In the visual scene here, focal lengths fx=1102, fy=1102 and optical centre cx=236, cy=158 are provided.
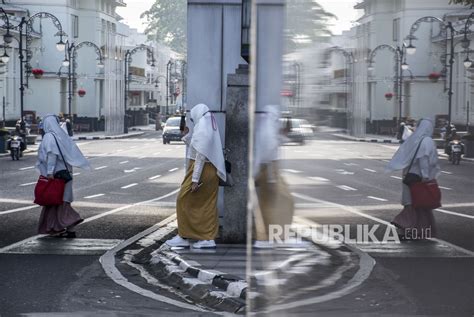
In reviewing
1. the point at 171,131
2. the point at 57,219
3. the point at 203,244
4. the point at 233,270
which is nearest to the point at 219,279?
the point at 233,270

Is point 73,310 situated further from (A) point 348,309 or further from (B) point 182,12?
(B) point 182,12

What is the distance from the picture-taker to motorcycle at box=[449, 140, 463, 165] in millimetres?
1771

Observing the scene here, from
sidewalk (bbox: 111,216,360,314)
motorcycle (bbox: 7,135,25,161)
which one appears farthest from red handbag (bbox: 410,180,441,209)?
motorcycle (bbox: 7,135,25,161)

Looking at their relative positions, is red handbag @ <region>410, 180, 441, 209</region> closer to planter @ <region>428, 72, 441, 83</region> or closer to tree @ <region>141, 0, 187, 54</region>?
planter @ <region>428, 72, 441, 83</region>

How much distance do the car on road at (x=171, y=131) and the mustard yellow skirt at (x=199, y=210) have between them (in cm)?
3538

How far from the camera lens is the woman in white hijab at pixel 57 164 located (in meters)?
12.8

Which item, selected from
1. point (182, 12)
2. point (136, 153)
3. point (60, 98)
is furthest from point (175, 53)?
point (182, 12)

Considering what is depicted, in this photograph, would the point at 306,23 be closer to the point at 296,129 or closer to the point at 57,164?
the point at 296,129

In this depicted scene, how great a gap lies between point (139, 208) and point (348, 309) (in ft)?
52.1

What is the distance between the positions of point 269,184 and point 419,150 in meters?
0.24

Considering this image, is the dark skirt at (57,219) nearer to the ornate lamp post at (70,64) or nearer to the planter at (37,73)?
the ornate lamp post at (70,64)

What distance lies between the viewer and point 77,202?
60.8ft

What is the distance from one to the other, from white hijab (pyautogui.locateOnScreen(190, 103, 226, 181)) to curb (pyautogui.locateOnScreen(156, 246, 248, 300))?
1.09 m

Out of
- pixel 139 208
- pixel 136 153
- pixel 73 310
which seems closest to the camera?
pixel 73 310
